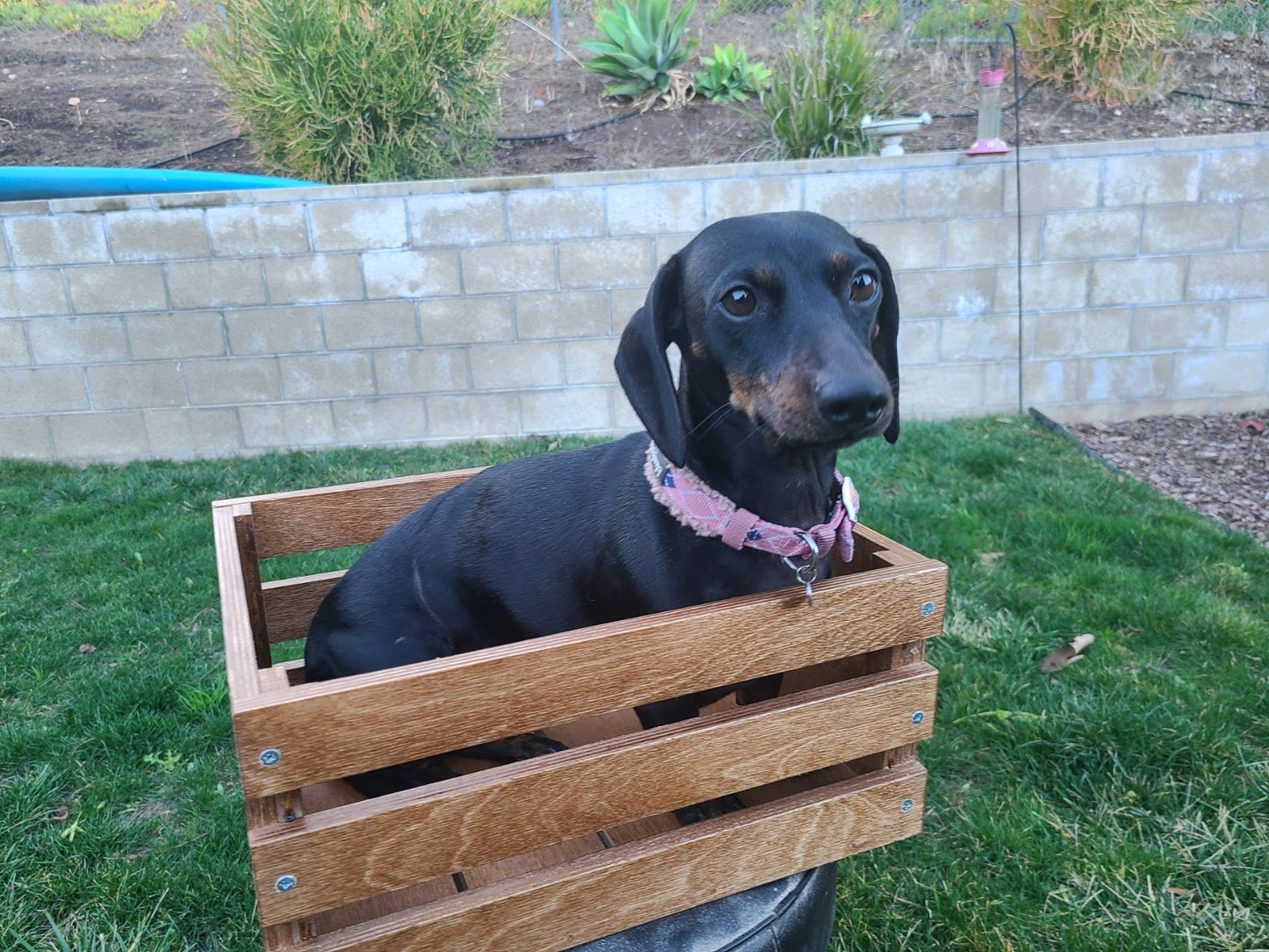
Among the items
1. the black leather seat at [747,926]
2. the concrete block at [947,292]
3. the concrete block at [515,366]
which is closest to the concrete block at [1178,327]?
the concrete block at [947,292]

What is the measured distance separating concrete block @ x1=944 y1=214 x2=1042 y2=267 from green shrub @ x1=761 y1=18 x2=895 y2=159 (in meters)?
0.82

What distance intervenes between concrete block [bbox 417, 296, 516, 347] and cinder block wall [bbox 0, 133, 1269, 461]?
0.05ft

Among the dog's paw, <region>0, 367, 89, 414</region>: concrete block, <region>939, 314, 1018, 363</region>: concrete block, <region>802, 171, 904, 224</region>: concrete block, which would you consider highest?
<region>802, 171, 904, 224</region>: concrete block

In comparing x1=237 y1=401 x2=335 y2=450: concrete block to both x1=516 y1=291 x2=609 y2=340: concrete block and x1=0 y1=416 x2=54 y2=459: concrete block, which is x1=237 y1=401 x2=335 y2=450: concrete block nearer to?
x1=0 y1=416 x2=54 y2=459: concrete block

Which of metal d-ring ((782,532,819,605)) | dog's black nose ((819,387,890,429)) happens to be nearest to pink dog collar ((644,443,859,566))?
metal d-ring ((782,532,819,605))

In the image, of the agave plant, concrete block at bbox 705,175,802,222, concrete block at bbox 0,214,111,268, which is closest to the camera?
concrete block at bbox 0,214,111,268

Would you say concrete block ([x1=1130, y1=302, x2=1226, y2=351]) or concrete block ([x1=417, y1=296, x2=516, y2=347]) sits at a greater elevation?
concrete block ([x1=417, y1=296, x2=516, y2=347])

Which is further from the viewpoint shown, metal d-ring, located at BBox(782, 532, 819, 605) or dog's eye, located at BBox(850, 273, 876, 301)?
dog's eye, located at BBox(850, 273, 876, 301)

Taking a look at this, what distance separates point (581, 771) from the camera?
4.64ft

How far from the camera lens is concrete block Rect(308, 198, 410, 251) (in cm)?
465

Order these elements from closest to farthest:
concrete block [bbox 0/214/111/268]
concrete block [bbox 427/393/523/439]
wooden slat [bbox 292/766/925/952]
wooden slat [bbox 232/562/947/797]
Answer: wooden slat [bbox 232/562/947/797] → wooden slat [bbox 292/766/925/952] → concrete block [bbox 0/214/111/268] → concrete block [bbox 427/393/523/439]

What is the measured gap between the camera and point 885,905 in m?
1.98

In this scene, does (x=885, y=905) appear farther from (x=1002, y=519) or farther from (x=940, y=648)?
(x=1002, y=519)

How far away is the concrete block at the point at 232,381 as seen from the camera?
489 centimetres
